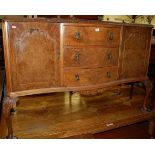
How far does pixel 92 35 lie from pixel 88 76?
300 mm

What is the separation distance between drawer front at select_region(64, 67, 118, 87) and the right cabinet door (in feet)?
0.40

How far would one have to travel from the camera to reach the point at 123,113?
173 centimetres

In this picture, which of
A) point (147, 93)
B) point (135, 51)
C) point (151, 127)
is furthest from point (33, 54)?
point (151, 127)

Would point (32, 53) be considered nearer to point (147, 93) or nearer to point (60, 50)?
point (60, 50)

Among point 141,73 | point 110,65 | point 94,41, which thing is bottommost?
point 141,73

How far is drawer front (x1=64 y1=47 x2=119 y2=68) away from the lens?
127cm

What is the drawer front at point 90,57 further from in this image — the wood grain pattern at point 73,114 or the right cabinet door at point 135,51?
the wood grain pattern at point 73,114

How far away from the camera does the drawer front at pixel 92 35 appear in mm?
1223

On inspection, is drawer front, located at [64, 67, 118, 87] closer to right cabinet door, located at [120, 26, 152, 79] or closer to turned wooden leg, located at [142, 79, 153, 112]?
right cabinet door, located at [120, 26, 152, 79]

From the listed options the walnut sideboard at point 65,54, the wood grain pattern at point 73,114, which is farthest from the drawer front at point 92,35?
the wood grain pattern at point 73,114

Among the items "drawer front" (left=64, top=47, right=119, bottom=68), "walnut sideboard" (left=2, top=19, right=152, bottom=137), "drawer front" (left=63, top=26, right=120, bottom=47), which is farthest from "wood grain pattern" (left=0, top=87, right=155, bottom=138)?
"drawer front" (left=63, top=26, right=120, bottom=47)
